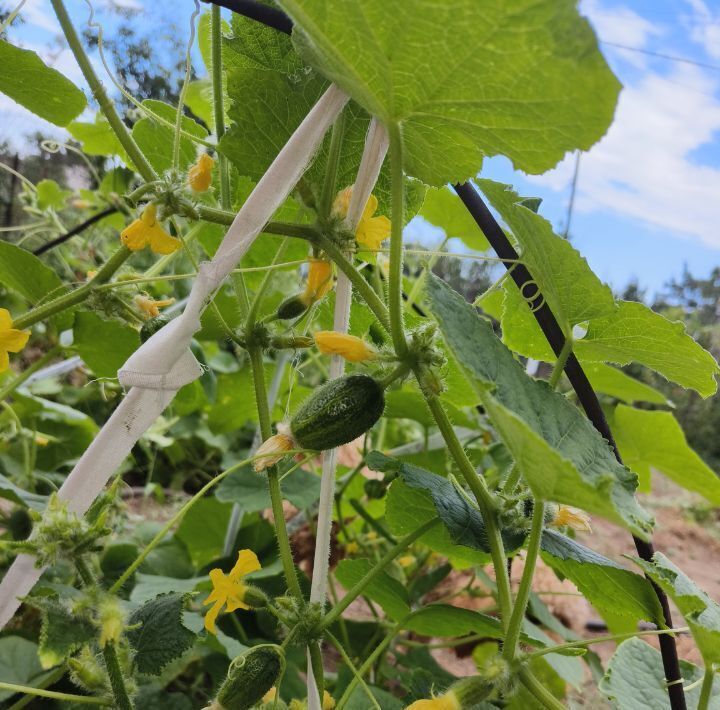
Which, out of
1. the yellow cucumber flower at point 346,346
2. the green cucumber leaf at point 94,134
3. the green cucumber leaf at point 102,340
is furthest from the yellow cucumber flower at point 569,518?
the green cucumber leaf at point 94,134

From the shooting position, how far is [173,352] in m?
0.43

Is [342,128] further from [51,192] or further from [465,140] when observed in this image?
[51,192]

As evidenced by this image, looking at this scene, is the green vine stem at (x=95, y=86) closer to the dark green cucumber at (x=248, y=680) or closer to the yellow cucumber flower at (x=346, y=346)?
the yellow cucumber flower at (x=346, y=346)

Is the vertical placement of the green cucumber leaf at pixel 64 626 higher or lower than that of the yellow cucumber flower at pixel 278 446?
lower

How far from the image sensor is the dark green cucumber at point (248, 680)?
1.47ft

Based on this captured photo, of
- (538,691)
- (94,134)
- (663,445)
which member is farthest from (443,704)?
(94,134)

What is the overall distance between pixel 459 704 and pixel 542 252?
0.29 meters

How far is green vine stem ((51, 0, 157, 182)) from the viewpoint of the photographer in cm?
52

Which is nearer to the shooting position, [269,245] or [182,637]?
[182,637]

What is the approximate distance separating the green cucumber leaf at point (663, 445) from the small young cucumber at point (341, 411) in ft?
2.14

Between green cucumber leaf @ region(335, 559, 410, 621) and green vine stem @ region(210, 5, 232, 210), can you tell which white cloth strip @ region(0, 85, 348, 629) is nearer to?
green vine stem @ region(210, 5, 232, 210)

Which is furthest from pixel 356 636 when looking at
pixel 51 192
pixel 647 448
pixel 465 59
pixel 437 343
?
pixel 51 192

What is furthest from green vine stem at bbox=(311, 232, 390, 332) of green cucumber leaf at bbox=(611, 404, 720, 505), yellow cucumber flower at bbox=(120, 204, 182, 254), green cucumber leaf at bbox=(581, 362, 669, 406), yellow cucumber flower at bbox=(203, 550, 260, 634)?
green cucumber leaf at bbox=(611, 404, 720, 505)

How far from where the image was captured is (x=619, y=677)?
1.85ft
